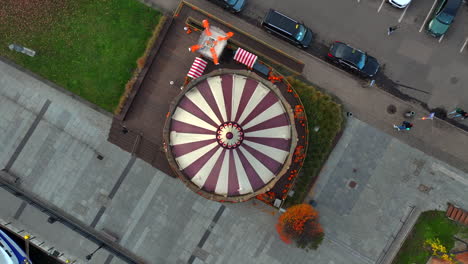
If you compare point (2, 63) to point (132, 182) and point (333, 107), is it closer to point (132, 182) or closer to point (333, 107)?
point (132, 182)

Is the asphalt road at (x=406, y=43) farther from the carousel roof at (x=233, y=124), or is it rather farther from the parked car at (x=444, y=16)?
the carousel roof at (x=233, y=124)

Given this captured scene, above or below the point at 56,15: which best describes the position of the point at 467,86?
above

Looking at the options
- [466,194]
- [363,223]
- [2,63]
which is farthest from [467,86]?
[2,63]

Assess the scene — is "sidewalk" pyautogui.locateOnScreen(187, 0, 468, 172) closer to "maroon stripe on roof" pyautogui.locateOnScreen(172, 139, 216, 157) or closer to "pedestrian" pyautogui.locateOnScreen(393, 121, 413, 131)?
"pedestrian" pyautogui.locateOnScreen(393, 121, 413, 131)

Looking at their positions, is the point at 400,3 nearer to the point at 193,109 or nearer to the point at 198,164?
the point at 193,109

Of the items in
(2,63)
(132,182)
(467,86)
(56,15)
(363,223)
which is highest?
(467,86)

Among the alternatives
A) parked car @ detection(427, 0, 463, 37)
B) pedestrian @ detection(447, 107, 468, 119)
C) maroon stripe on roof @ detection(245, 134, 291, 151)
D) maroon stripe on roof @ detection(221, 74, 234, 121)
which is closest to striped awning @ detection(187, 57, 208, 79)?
maroon stripe on roof @ detection(221, 74, 234, 121)

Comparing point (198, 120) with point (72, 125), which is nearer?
point (198, 120)

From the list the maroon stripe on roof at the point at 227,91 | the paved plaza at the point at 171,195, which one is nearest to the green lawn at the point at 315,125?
the paved plaza at the point at 171,195
